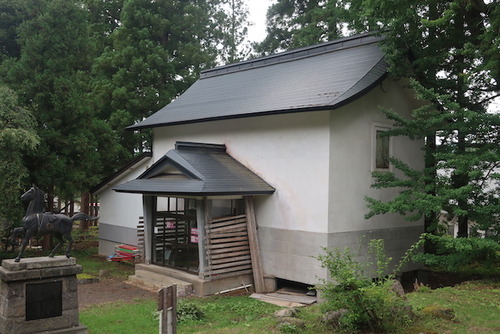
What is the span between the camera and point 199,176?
40.6ft

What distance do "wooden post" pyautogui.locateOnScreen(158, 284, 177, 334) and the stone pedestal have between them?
12.8 ft

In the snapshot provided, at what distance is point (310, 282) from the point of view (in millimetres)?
12078

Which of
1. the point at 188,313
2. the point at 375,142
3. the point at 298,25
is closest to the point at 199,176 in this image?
the point at 188,313

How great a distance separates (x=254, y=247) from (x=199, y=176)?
2715 mm

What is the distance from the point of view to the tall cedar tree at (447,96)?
10.5m

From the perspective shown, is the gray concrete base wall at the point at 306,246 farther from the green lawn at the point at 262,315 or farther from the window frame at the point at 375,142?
the window frame at the point at 375,142

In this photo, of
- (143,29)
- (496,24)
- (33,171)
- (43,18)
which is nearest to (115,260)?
(33,171)

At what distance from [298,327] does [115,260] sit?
1282 centimetres

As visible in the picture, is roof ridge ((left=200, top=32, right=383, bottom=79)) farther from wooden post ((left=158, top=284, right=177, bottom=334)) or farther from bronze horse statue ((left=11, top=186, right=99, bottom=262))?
wooden post ((left=158, top=284, right=177, bottom=334))

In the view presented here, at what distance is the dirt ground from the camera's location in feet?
39.6

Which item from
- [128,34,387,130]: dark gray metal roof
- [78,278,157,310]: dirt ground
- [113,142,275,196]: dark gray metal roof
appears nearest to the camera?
[78,278,157,310]: dirt ground

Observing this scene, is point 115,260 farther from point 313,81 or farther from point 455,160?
point 455,160

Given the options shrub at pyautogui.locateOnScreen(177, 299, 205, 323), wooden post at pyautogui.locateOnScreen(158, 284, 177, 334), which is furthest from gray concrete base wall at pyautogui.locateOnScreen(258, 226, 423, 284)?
wooden post at pyautogui.locateOnScreen(158, 284, 177, 334)

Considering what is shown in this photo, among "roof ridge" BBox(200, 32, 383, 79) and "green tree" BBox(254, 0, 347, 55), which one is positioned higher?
"green tree" BBox(254, 0, 347, 55)
